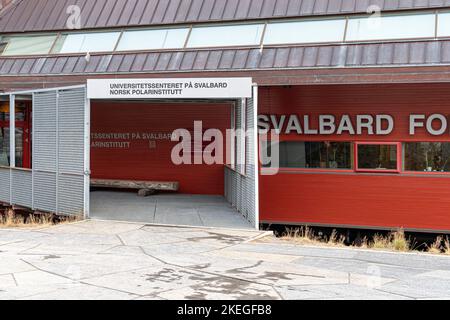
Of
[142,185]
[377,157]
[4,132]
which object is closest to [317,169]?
[377,157]

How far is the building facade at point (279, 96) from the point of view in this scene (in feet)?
48.7

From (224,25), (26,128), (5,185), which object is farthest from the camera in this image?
(26,128)

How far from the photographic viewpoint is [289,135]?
16.7 meters

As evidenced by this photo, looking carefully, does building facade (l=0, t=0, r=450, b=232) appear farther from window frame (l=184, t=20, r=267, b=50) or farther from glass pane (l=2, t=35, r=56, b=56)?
glass pane (l=2, t=35, r=56, b=56)

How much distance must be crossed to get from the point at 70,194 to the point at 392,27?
9.27 m

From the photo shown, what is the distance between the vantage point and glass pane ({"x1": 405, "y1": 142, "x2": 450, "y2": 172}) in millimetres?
15234

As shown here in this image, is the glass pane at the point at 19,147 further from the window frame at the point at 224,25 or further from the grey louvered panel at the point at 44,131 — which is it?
the window frame at the point at 224,25

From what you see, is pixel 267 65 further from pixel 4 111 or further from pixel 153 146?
pixel 4 111

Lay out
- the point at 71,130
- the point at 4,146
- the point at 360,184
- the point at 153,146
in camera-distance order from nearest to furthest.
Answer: the point at 71,130
the point at 360,184
the point at 4,146
the point at 153,146

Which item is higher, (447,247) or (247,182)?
(247,182)

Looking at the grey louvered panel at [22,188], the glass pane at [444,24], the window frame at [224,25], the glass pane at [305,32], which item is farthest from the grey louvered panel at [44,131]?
the glass pane at [444,24]

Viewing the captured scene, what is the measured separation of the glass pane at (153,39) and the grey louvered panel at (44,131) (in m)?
3.37

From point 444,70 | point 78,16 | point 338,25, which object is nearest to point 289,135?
point 338,25

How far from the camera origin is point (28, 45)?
20.1 m
